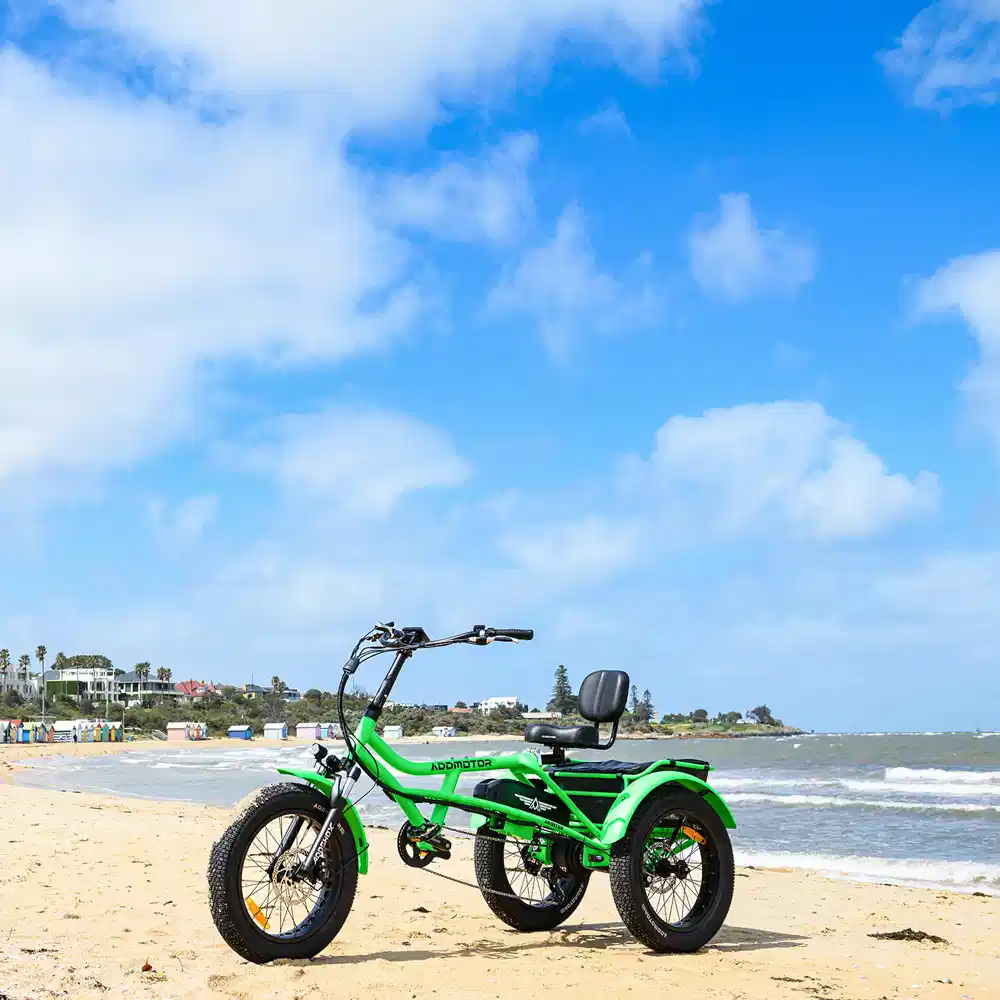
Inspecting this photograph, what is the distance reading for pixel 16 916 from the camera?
6.52 m

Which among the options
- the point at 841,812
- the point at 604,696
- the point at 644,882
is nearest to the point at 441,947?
the point at 644,882

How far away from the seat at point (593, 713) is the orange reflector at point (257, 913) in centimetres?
176

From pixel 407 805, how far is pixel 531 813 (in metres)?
0.79

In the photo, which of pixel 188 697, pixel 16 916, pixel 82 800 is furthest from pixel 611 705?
pixel 188 697

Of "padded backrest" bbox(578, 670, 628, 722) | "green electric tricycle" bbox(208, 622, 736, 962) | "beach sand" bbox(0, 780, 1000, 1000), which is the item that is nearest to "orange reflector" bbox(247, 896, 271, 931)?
"green electric tricycle" bbox(208, 622, 736, 962)

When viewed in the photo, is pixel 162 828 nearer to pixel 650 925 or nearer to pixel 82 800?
pixel 82 800

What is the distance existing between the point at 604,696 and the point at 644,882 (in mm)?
1050

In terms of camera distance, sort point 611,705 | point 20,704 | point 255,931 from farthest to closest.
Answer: point 20,704 < point 611,705 < point 255,931

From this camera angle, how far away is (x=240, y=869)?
496 cm

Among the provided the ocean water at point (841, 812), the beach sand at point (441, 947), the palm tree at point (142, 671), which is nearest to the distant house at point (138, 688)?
the palm tree at point (142, 671)

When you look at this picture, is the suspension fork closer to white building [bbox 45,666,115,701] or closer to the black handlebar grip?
the black handlebar grip

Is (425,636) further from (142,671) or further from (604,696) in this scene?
(142,671)

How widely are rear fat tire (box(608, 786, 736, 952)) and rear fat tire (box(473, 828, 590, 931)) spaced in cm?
53

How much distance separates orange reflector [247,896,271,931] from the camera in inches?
200
